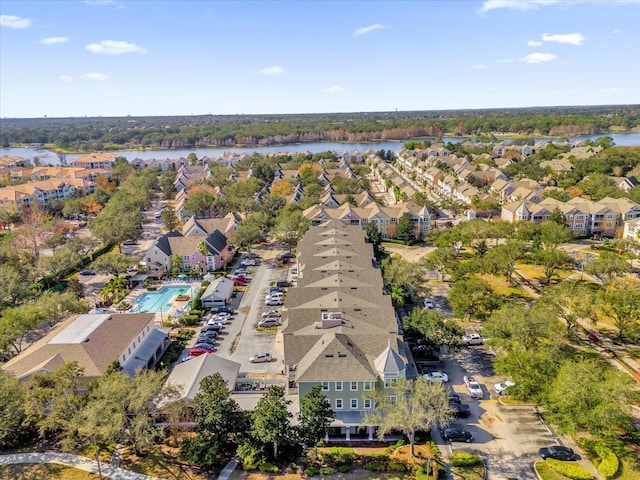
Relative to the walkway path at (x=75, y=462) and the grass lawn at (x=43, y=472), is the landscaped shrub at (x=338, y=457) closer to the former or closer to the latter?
the walkway path at (x=75, y=462)

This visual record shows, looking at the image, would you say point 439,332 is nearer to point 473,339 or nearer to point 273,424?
point 473,339

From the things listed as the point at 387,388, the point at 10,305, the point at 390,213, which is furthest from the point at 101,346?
the point at 390,213

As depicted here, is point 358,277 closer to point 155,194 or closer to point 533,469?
point 533,469

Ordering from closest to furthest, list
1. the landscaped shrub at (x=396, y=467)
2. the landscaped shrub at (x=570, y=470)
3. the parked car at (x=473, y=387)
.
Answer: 1. the landscaped shrub at (x=570, y=470)
2. the landscaped shrub at (x=396, y=467)
3. the parked car at (x=473, y=387)

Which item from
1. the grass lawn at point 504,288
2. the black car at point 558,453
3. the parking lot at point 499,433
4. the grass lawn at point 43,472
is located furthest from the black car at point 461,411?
the grass lawn at point 43,472

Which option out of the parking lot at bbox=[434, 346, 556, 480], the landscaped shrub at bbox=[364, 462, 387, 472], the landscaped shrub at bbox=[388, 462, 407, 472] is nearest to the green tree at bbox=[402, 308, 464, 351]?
the parking lot at bbox=[434, 346, 556, 480]

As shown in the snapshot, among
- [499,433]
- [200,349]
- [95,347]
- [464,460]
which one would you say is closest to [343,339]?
[464,460]
